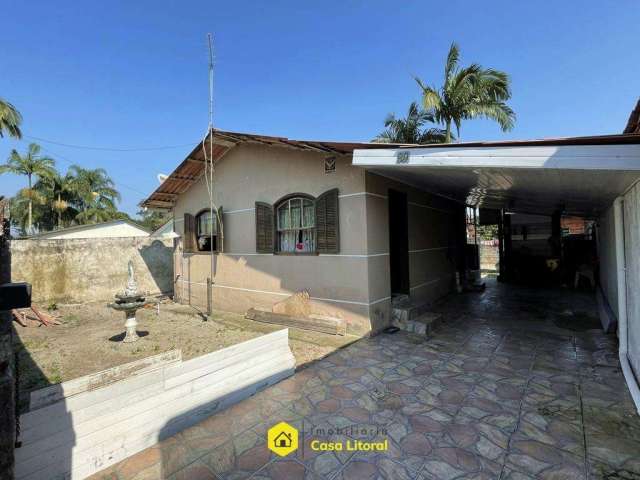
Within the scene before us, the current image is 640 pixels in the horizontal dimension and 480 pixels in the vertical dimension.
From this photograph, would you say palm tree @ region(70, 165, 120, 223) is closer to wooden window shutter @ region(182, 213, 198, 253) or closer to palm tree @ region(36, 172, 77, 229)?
palm tree @ region(36, 172, 77, 229)

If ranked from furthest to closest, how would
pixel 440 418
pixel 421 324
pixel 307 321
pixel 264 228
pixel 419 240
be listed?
pixel 419 240
pixel 264 228
pixel 307 321
pixel 421 324
pixel 440 418

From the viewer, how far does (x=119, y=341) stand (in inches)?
250

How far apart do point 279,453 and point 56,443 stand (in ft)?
5.88

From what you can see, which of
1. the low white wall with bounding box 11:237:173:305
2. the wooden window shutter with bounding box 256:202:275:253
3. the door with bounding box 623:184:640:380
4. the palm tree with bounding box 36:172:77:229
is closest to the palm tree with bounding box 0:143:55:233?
the palm tree with bounding box 36:172:77:229

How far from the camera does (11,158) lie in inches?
902

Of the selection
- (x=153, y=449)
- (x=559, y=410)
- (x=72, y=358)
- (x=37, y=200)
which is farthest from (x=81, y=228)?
(x=559, y=410)

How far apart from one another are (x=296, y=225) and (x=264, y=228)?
0.94 metres

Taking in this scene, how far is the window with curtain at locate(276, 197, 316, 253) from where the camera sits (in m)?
6.85

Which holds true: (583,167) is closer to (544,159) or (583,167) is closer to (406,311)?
(544,159)

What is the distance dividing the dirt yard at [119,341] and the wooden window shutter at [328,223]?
178 cm

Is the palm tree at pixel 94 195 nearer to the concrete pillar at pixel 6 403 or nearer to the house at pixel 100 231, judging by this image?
the house at pixel 100 231

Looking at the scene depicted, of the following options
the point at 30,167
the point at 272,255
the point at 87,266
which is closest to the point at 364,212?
the point at 272,255

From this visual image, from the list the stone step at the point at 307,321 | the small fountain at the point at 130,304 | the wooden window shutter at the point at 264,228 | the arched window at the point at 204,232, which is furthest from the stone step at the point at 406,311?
the arched window at the point at 204,232

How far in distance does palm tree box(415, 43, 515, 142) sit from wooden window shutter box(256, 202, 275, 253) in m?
7.26
